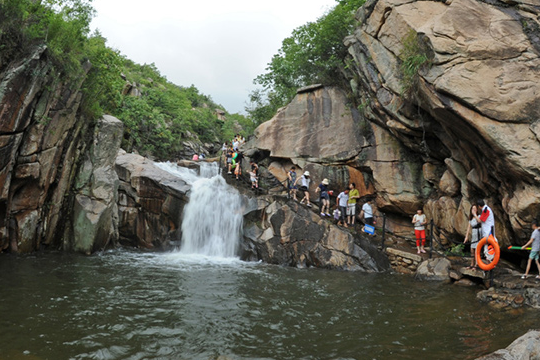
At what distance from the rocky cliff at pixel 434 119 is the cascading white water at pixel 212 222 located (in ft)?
14.0

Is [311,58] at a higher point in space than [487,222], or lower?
higher

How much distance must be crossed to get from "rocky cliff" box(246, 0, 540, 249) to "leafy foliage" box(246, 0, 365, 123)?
1677 mm

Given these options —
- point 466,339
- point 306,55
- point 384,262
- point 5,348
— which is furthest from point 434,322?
point 306,55

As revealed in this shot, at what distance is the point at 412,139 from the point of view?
15477 millimetres

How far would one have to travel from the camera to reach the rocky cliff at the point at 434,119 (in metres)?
10.3

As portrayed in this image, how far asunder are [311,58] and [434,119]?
420 inches

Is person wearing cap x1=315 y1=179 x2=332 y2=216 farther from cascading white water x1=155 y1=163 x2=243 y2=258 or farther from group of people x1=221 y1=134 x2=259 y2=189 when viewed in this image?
cascading white water x1=155 y1=163 x2=243 y2=258

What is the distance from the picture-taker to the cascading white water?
15898mm

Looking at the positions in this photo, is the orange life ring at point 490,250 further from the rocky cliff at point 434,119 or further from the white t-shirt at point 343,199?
the white t-shirt at point 343,199

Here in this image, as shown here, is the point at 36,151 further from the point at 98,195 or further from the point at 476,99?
the point at 476,99

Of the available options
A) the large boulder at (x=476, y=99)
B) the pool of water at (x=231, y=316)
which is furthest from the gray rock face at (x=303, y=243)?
the large boulder at (x=476, y=99)

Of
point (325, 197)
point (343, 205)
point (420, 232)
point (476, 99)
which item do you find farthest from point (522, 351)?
point (325, 197)

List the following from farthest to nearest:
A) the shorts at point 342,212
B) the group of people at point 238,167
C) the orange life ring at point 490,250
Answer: the group of people at point 238,167 < the shorts at point 342,212 < the orange life ring at point 490,250

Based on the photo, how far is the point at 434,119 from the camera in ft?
44.1
